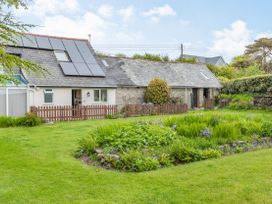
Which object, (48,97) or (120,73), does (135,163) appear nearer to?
(48,97)

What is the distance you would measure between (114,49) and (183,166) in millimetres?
49453

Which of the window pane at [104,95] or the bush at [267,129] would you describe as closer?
the bush at [267,129]

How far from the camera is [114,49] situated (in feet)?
182

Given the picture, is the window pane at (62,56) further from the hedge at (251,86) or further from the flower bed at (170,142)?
the hedge at (251,86)

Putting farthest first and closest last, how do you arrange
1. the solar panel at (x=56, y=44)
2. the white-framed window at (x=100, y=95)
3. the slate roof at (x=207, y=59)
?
1. the slate roof at (x=207, y=59)
2. the solar panel at (x=56, y=44)
3. the white-framed window at (x=100, y=95)

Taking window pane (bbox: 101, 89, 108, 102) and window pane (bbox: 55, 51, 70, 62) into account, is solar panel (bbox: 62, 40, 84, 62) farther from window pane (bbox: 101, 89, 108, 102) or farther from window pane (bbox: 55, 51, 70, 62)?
window pane (bbox: 101, 89, 108, 102)

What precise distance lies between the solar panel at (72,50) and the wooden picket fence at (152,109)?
5.78m

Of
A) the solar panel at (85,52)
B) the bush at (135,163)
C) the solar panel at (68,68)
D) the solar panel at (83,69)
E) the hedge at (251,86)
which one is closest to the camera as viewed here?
the bush at (135,163)

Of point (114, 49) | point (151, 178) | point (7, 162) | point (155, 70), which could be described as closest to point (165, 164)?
point (151, 178)

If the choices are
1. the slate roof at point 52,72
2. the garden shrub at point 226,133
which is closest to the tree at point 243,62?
the slate roof at point 52,72

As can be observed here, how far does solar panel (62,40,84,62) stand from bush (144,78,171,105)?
647 cm

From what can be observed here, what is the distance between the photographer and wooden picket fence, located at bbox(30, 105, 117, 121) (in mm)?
19688

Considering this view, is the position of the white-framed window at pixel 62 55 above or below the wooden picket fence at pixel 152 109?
above

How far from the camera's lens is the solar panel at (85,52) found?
25250 mm
